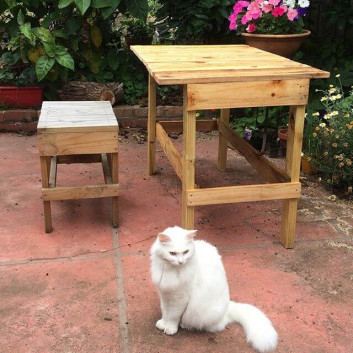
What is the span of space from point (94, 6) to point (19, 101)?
4.46 ft

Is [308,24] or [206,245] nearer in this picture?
[206,245]

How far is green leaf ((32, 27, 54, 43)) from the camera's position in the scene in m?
5.30

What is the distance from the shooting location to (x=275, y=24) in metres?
4.53

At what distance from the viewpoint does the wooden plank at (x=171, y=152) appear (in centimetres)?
327

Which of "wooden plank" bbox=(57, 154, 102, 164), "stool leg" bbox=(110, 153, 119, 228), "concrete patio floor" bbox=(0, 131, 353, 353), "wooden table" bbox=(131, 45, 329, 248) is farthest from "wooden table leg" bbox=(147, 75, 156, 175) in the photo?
"stool leg" bbox=(110, 153, 119, 228)

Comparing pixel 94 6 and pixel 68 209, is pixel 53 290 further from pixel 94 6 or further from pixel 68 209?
pixel 94 6

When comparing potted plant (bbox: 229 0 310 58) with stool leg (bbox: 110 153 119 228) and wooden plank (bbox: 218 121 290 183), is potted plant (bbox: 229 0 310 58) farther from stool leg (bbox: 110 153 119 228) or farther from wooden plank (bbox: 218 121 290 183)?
stool leg (bbox: 110 153 119 228)

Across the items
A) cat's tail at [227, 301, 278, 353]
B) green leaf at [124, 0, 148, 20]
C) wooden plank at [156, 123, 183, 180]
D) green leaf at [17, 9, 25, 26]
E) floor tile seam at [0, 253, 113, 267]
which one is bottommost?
floor tile seam at [0, 253, 113, 267]

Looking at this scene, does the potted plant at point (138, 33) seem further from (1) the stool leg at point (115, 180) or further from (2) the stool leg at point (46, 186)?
(2) the stool leg at point (46, 186)

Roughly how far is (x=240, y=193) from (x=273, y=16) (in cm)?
210

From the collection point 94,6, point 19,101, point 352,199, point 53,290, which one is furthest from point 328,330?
point 19,101

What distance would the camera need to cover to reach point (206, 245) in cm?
250

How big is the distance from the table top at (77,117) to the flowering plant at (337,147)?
169 cm

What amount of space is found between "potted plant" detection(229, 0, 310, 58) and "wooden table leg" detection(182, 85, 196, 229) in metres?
1.85
